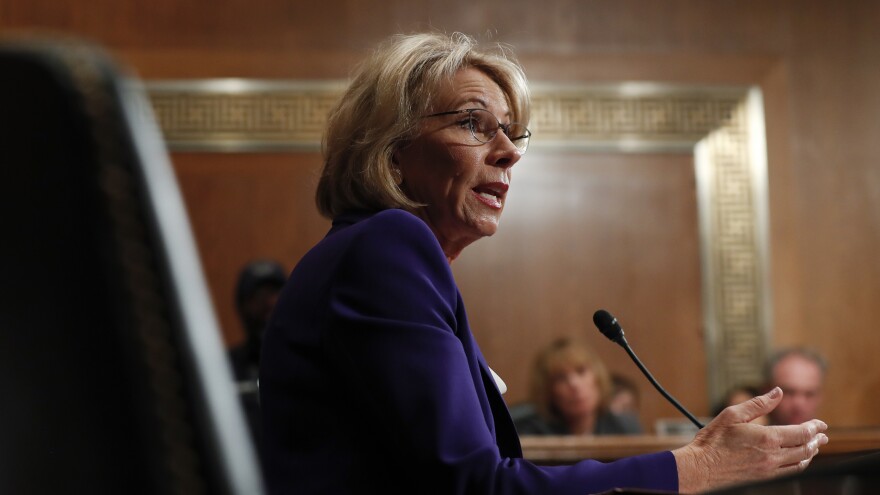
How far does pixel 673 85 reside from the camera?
21.3ft

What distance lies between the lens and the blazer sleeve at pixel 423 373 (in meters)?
1.43

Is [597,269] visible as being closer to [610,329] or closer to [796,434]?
[610,329]

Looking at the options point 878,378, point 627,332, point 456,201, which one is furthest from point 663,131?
point 456,201

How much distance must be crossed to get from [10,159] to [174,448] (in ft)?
0.51

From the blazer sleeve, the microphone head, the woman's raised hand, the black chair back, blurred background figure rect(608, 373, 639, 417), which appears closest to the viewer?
the black chair back

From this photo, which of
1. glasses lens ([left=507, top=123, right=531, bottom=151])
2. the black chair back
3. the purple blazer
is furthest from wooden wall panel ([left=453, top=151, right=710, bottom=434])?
the black chair back

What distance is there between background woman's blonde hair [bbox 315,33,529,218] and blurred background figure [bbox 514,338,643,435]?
3035 mm

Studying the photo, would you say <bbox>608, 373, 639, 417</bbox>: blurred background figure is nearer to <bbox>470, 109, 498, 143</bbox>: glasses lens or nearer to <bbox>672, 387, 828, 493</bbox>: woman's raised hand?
<bbox>470, 109, 498, 143</bbox>: glasses lens

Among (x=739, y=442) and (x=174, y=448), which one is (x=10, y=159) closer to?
(x=174, y=448)

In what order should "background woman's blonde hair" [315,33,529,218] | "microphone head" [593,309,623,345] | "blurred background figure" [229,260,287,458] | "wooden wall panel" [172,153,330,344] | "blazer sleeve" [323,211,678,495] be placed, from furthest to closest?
1. "wooden wall panel" [172,153,330,344]
2. "blurred background figure" [229,260,287,458]
3. "microphone head" [593,309,623,345]
4. "background woman's blonde hair" [315,33,529,218]
5. "blazer sleeve" [323,211,678,495]

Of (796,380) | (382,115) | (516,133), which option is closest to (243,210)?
(796,380)

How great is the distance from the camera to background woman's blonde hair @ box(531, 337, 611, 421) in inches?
205

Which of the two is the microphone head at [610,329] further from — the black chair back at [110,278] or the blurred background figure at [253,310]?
the blurred background figure at [253,310]

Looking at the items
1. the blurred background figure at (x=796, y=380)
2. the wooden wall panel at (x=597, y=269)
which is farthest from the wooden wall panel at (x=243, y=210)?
the blurred background figure at (x=796, y=380)
